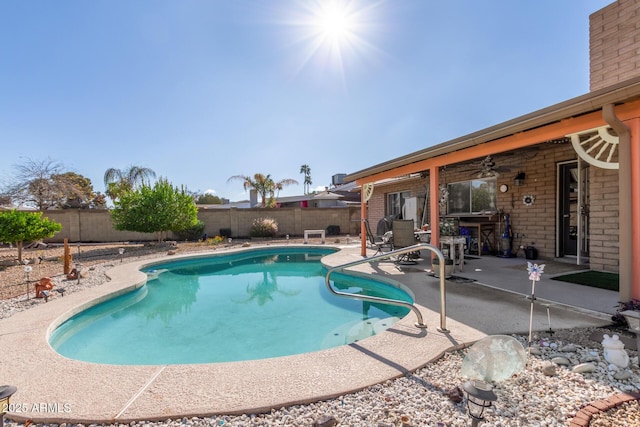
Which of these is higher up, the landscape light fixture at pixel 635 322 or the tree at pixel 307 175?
the tree at pixel 307 175

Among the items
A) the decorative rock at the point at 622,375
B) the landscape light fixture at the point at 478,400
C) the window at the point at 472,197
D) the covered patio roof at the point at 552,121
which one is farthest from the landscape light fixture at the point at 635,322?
the window at the point at 472,197

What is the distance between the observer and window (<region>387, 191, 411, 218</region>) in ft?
42.8

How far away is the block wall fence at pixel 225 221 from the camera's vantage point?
15617mm

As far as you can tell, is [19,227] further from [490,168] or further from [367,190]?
[490,168]

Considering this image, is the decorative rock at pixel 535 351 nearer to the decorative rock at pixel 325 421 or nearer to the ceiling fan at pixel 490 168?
the decorative rock at pixel 325 421

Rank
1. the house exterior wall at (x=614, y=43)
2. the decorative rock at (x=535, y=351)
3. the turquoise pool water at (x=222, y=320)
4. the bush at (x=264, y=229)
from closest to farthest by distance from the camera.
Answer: the decorative rock at (x=535, y=351) < the turquoise pool water at (x=222, y=320) < the house exterior wall at (x=614, y=43) < the bush at (x=264, y=229)

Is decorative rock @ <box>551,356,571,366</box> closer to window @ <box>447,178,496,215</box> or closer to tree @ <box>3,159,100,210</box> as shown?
window @ <box>447,178,496,215</box>

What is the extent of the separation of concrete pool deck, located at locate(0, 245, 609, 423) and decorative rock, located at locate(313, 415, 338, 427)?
242 millimetres

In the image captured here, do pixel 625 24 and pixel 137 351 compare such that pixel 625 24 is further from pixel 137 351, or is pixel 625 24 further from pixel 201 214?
pixel 201 214

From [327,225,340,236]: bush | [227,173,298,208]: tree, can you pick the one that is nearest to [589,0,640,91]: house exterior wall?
[327,225,340,236]: bush

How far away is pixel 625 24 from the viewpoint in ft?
18.1

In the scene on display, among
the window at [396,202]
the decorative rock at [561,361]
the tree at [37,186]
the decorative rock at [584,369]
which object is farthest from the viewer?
the tree at [37,186]

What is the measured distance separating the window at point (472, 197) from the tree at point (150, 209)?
37.4 ft

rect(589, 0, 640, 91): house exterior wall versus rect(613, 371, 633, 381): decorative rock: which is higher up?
rect(589, 0, 640, 91): house exterior wall
